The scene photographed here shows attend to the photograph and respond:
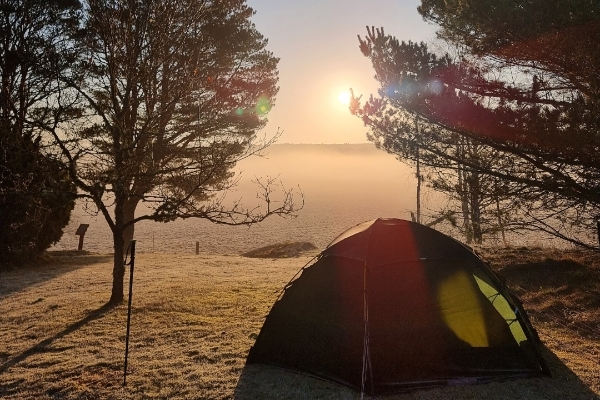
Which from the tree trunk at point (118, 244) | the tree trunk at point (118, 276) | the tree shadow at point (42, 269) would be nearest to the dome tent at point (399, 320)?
the tree trunk at point (118, 244)

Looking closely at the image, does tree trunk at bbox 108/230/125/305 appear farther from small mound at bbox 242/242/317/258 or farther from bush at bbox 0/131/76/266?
small mound at bbox 242/242/317/258

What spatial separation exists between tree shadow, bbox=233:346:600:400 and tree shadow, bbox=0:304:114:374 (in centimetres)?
372

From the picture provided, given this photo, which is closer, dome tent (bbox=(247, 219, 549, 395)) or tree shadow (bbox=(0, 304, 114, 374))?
dome tent (bbox=(247, 219, 549, 395))

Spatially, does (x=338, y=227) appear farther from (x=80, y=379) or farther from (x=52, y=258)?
(x=80, y=379)

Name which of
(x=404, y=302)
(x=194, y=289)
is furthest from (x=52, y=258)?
(x=404, y=302)

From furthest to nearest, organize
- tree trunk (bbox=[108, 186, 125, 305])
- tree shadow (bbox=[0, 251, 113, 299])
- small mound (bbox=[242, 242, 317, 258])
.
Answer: small mound (bbox=[242, 242, 317, 258])
tree shadow (bbox=[0, 251, 113, 299])
tree trunk (bbox=[108, 186, 125, 305])

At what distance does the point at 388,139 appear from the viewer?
11.1 m

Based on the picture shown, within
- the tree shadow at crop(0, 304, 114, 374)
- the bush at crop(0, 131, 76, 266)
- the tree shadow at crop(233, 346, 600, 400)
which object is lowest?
the tree shadow at crop(233, 346, 600, 400)

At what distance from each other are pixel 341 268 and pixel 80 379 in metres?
3.90

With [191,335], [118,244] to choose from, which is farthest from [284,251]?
[191,335]

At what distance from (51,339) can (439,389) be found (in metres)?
6.60

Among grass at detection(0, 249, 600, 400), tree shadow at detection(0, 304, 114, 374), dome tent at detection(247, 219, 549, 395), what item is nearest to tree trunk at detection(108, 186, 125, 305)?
tree shadow at detection(0, 304, 114, 374)

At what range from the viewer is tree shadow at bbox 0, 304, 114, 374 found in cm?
643

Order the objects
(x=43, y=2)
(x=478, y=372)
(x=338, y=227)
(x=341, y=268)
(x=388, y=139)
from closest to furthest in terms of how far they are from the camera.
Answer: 1. (x=478, y=372)
2. (x=341, y=268)
3. (x=388, y=139)
4. (x=43, y=2)
5. (x=338, y=227)
